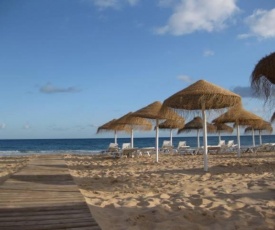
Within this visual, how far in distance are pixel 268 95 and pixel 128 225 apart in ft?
11.3

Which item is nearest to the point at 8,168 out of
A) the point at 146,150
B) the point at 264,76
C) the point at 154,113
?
the point at 154,113

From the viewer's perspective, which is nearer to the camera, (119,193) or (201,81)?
(119,193)

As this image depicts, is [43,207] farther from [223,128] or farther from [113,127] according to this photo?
[223,128]

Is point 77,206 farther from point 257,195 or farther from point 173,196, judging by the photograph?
point 257,195

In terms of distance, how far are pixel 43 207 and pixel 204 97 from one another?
18.8ft

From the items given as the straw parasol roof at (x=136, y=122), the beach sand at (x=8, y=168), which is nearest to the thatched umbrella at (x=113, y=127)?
the straw parasol roof at (x=136, y=122)

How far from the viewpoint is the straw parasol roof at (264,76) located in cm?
527

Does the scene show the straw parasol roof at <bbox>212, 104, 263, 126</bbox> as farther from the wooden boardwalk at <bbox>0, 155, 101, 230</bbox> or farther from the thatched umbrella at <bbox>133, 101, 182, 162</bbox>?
the wooden boardwalk at <bbox>0, 155, 101, 230</bbox>

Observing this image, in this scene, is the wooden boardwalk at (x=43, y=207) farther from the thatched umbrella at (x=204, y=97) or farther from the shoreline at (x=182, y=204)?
the thatched umbrella at (x=204, y=97)

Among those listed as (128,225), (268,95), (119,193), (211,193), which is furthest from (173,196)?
(268,95)

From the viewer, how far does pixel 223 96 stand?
8.57 meters

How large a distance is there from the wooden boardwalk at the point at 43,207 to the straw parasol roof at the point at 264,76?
3427 mm

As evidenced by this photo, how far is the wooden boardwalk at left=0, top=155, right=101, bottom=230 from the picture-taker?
3176 millimetres

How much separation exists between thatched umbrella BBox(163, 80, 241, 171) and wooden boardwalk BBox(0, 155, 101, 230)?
420 cm
